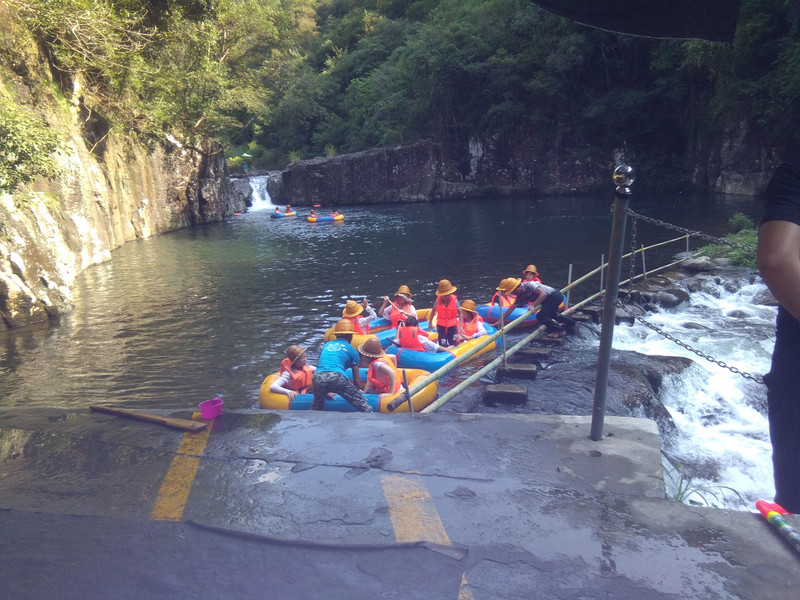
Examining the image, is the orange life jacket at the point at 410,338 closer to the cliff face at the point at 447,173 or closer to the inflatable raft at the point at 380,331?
the inflatable raft at the point at 380,331

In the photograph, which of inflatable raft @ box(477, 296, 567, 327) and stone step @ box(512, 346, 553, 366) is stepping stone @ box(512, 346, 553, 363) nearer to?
stone step @ box(512, 346, 553, 366)

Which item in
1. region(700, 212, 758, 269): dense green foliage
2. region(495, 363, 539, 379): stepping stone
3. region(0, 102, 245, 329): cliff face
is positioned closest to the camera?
region(495, 363, 539, 379): stepping stone

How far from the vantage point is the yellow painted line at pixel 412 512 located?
2.56m

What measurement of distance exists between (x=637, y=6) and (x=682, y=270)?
1251cm

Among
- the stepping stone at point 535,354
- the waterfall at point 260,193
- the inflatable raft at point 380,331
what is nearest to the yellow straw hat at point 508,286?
the inflatable raft at point 380,331

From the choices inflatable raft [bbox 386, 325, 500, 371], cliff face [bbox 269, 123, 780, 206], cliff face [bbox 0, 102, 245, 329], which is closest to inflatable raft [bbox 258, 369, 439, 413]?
inflatable raft [bbox 386, 325, 500, 371]

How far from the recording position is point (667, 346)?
30.6 ft

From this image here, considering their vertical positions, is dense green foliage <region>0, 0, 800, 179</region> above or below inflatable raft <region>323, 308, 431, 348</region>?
above

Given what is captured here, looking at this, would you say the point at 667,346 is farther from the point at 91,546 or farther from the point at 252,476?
the point at 91,546

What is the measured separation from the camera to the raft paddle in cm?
238

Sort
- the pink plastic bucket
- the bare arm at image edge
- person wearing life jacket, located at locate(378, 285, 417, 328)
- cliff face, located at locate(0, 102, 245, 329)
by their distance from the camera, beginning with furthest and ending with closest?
cliff face, located at locate(0, 102, 245, 329)
person wearing life jacket, located at locate(378, 285, 417, 328)
the pink plastic bucket
the bare arm at image edge

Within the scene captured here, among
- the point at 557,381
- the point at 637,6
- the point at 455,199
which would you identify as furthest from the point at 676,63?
the point at 637,6

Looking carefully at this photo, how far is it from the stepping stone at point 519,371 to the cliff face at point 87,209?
935cm

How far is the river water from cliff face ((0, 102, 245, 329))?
2.21ft
